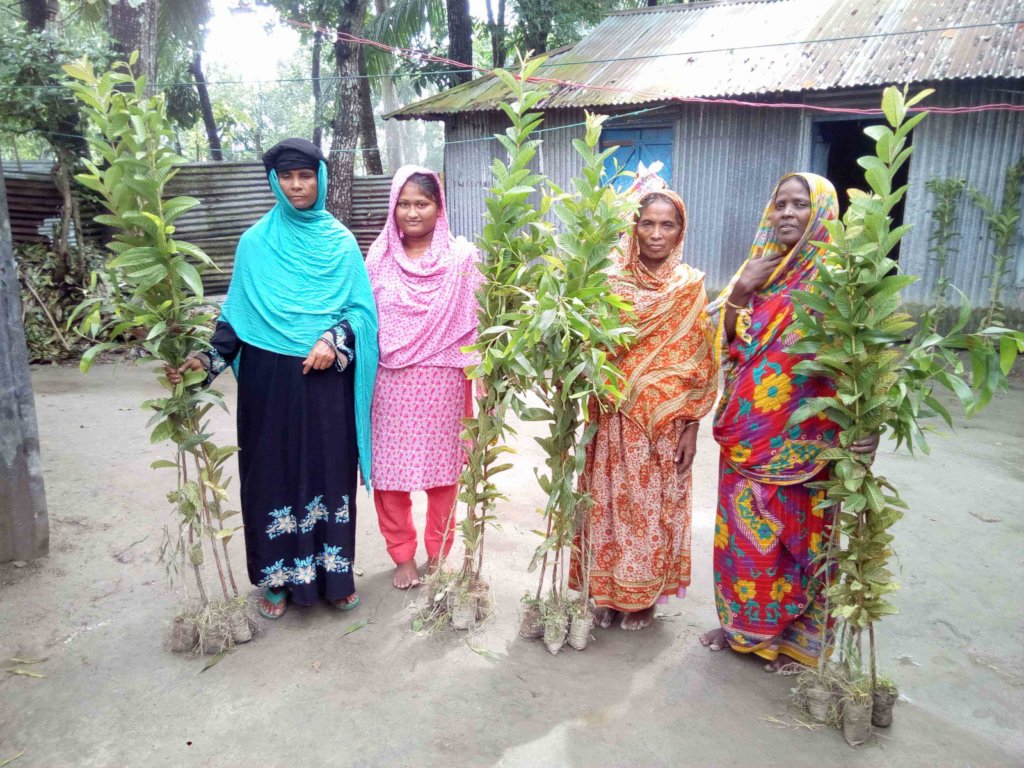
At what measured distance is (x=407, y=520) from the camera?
3.28 metres

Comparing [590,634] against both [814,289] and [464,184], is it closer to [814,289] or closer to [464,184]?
[814,289]

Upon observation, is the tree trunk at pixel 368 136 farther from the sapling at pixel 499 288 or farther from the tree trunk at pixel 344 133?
the sapling at pixel 499 288

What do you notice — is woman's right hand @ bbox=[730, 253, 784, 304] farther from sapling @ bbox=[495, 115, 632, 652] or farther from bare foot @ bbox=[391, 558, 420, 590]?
bare foot @ bbox=[391, 558, 420, 590]

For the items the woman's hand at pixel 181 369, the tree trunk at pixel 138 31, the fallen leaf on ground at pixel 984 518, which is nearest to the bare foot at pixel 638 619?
the woman's hand at pixel 181 369

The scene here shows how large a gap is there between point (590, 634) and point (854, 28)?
26.8 ft

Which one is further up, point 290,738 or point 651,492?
point 651,492

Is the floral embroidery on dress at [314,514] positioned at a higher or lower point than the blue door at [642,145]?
lower

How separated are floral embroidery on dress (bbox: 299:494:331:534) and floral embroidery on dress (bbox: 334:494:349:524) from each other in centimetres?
3

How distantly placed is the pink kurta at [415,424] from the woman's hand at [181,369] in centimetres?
74

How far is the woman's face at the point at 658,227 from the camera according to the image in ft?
8.57

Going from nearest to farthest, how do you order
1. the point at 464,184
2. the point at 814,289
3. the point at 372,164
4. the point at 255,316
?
the point at 814,289, the point at 255,316, the point at 464,184, the point at 372,164

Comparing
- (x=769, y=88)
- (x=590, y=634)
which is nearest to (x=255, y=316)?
(x=590, y=634)

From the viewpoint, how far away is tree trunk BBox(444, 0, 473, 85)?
12062mm

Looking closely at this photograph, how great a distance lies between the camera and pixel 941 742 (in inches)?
91.9
